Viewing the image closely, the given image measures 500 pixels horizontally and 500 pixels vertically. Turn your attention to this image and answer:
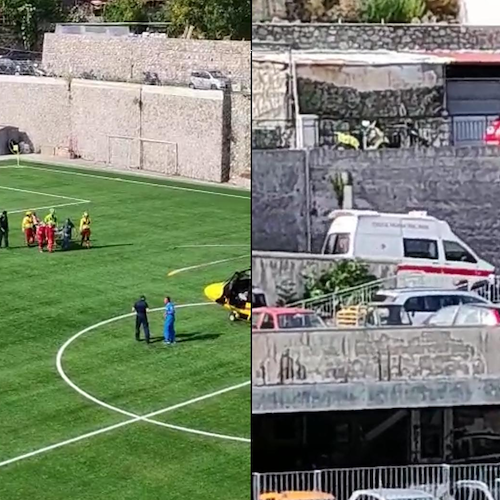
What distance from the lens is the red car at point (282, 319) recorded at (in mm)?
8414

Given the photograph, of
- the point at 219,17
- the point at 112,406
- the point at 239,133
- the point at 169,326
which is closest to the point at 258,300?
the point at 112,406

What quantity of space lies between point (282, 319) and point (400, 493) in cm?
144

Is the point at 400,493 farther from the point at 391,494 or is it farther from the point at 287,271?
the point at 287,271

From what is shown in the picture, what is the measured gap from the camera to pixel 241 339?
19281mm

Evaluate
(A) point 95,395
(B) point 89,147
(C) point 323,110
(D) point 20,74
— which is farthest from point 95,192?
(C) point 323,110

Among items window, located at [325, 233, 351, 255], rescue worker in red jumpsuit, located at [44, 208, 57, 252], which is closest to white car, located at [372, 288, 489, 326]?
window, located at [325, 233, 351, 255]

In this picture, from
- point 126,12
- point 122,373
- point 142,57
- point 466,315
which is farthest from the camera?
point 126,12

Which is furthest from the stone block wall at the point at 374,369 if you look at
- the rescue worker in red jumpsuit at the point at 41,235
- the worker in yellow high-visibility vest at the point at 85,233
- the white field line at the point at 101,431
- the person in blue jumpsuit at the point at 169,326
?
the worker in yellow high-visibility vest at the point at 85,233

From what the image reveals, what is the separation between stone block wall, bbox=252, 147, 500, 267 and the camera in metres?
8.41

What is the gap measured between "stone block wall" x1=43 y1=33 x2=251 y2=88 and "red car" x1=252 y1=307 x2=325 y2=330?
34.4 meters

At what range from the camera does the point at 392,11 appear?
851cm

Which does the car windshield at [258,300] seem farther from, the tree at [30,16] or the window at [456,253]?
the tree at [30,16]

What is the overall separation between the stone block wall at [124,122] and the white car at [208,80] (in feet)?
5.87

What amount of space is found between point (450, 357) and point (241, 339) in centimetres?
1079
